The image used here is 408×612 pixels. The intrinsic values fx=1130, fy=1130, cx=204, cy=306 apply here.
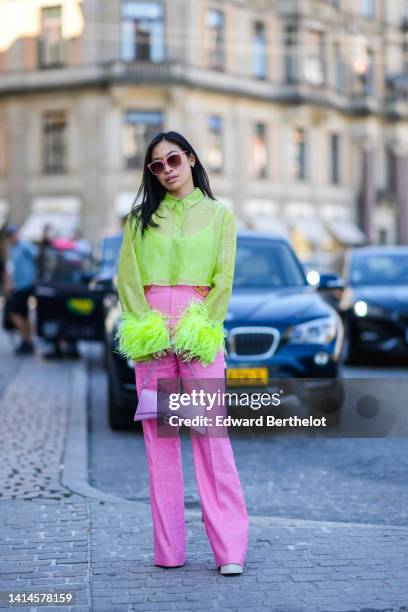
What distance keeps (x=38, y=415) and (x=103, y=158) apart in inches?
1188

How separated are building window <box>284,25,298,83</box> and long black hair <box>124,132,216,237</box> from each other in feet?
132

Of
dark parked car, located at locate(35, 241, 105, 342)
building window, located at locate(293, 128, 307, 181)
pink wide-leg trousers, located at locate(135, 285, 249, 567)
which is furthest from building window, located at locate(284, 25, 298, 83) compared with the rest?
pink wide-leg trousers, located at locate(135, 285, 249, 567)

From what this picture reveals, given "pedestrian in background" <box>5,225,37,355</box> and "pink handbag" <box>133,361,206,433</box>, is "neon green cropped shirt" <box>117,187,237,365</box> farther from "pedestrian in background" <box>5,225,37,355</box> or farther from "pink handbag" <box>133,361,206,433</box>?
"pedestrian in background" <box>5,225,37,355</box>

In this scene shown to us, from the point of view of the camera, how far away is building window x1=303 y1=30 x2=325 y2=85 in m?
44.8

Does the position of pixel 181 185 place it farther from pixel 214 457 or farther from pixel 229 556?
pixel 229 556

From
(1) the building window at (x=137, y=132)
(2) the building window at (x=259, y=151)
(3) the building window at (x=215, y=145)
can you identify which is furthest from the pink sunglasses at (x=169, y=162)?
(2) the building window at (x=259, y=151)

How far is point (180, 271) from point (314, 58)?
4182 centimetres

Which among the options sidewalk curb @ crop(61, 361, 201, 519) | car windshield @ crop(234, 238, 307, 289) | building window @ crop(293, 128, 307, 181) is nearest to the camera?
sidewalk curb @ crop(61, 361, 201, 519)

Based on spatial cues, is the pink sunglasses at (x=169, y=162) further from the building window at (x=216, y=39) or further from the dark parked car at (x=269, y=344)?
the building window at (x=216, y=39)

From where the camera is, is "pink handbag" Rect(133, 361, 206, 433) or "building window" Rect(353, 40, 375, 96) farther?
"building window" Rect(353, 40, 375, 96)

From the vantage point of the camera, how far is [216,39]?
4150cm

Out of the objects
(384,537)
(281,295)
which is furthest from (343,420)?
(281,295)

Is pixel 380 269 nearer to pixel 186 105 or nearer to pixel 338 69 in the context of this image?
Answer: pixel 186 105

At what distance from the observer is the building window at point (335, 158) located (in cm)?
4716
